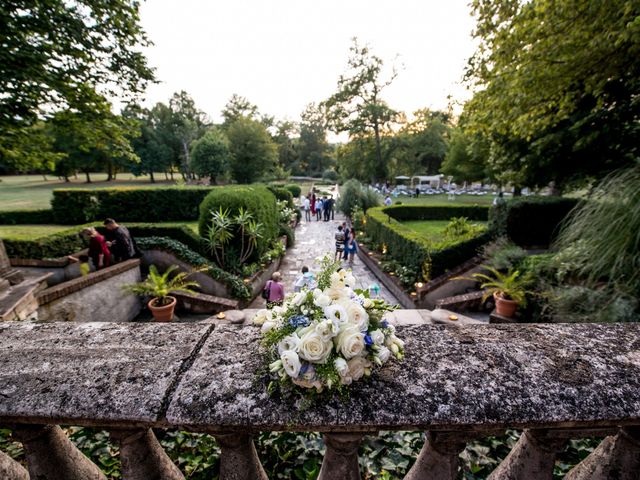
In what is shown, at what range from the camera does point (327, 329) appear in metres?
1.13

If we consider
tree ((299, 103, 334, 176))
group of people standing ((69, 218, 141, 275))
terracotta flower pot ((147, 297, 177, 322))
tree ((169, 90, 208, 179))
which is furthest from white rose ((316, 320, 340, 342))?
tree ((299, 103, 334, 176))

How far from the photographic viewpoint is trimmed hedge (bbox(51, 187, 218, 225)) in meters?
16.4

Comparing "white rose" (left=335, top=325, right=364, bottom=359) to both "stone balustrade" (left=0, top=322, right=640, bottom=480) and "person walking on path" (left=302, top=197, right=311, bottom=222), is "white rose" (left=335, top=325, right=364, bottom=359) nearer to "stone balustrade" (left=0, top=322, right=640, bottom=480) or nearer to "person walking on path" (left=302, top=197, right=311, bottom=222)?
"stone balustrade" (left=0, top=322, right=640, bottom=480)

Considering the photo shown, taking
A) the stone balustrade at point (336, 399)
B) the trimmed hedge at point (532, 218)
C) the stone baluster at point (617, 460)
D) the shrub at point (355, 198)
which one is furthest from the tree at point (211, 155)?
the stone baluster at point (617, 460)

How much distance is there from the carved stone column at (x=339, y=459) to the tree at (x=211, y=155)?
3756cm

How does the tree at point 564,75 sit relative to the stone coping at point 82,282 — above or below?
above

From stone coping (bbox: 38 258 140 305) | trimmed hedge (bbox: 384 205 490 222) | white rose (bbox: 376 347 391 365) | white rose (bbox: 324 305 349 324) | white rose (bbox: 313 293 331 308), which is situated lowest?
stone coping (bbox: 38 258 140 305)

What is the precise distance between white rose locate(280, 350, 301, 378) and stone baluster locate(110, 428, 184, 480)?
0.78 meters

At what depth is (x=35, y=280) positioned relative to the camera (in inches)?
219

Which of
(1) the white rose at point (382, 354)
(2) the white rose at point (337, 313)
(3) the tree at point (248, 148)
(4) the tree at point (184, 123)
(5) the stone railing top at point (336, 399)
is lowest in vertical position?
(5) the stone railing top at point (336, 399)

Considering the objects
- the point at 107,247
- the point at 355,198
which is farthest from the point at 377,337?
the point at 355,198

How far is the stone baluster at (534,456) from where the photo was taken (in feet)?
4.11

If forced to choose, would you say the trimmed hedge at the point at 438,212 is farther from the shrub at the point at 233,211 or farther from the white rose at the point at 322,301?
the white rose at the point at 322,301

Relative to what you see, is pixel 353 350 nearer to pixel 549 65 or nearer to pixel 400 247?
pixel 549 65
